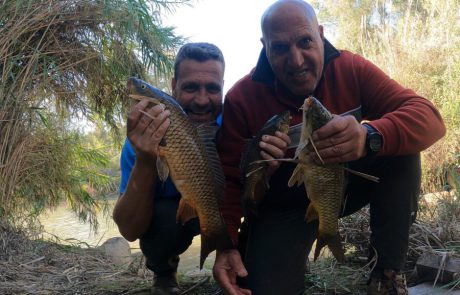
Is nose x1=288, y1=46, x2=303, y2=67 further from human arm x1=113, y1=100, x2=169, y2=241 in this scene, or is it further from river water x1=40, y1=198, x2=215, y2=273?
river water x1=40, y1=198, x2=215, y2=273

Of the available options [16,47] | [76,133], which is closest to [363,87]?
[16,47]

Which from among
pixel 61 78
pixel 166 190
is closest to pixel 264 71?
pixel 166 190

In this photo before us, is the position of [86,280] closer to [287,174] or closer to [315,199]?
[287,174]

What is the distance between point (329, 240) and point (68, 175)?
461 cm

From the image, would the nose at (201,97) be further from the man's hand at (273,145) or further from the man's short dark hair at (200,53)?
the man's hand at (273,145)

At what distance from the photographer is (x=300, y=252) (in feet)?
7.36

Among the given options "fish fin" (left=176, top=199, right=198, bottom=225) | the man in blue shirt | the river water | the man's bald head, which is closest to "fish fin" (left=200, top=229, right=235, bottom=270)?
"fish fin" (left=176, top=199, right=198, bottom=225)

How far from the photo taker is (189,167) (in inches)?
75.5

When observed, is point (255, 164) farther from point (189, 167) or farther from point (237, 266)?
point (237, 266)

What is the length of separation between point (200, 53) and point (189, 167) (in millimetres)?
906

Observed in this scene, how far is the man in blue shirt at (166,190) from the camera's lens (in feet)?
7.00

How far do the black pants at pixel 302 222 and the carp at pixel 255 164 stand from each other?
Result: 21 centimetres

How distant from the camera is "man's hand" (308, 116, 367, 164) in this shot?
1683 mm

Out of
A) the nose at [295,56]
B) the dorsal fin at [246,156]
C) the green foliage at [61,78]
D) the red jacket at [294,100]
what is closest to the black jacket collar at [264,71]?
the red jacket at [294,100]
